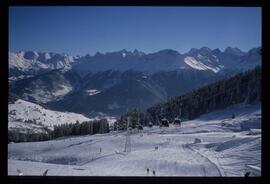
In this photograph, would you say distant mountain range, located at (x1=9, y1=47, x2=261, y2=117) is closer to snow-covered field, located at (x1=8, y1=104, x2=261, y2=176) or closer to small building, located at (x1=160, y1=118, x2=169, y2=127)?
small building, located at (x1=160, y1=118, x2=169, y2=127)

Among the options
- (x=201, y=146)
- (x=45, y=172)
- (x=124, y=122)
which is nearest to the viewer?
(x=45, y=172)

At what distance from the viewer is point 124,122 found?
6.40 metres

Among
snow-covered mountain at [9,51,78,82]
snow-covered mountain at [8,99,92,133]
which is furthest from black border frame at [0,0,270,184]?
snow-covered mountain at [9,51,78,82]

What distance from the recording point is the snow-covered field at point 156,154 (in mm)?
4941

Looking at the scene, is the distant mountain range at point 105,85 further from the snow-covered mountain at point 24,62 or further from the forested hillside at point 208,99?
the forested hillside at point 208,99

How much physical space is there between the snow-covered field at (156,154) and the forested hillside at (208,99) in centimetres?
26

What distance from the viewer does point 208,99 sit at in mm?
9977

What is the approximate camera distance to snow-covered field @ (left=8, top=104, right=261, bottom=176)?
494 cm
